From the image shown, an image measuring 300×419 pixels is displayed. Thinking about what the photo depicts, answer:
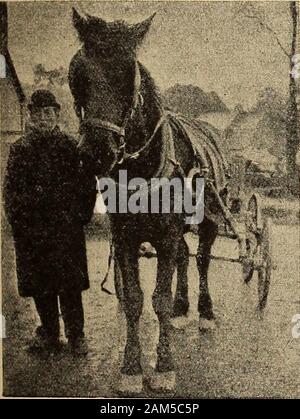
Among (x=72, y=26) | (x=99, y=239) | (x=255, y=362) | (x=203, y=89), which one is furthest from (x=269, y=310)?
(x=72, y=26)

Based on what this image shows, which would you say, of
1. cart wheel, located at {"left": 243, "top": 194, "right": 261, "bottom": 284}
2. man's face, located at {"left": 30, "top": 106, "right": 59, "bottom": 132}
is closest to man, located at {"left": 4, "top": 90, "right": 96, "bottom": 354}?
man's face, located at {"left": 30, "top": 106, "right": 59, "bottom": 132}

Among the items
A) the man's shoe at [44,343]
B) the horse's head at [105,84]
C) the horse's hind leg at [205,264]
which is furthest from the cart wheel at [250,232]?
the man's shoe at [44,343]

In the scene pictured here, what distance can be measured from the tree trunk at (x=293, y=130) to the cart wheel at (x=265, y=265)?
18 centimetres

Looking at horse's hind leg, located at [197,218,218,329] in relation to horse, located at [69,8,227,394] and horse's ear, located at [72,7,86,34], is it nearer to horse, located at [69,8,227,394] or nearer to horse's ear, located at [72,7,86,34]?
horse, located at [69,8,227,394]

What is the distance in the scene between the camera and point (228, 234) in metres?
2.92

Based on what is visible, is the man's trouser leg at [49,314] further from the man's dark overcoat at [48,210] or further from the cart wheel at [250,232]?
the cart wheel at [250,232]

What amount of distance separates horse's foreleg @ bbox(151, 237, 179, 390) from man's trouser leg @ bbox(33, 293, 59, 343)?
15.7 inches

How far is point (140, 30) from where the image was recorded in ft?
9.18

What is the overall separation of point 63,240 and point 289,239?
0.88m

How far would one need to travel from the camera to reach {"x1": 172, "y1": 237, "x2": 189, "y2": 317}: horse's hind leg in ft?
9.55

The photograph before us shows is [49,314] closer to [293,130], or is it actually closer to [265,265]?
[265,265]

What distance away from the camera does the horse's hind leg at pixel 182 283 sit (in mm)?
2912

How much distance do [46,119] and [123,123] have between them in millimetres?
361
